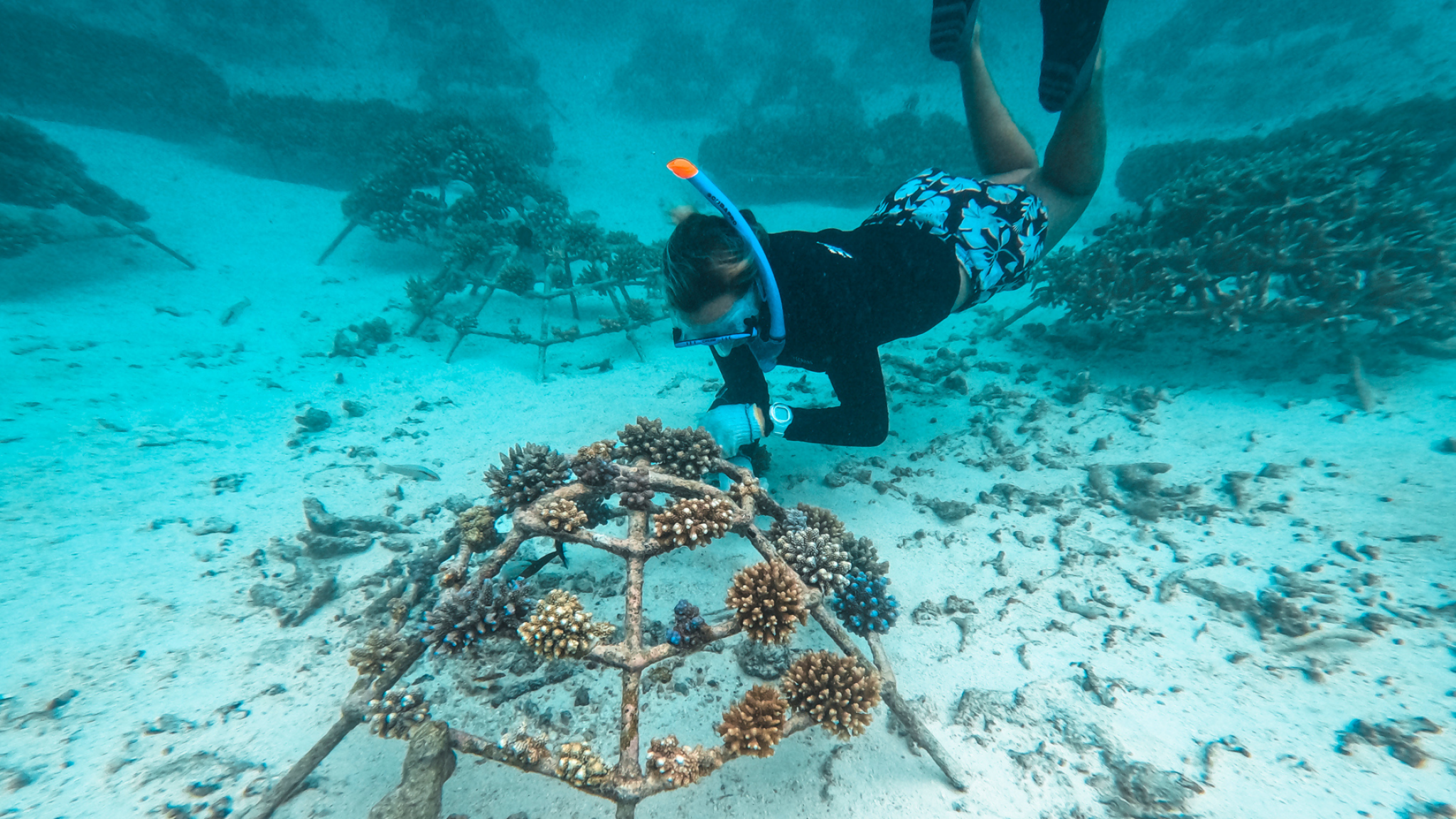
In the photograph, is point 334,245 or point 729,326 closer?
point 729,326

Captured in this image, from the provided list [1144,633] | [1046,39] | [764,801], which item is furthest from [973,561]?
[1046,39]

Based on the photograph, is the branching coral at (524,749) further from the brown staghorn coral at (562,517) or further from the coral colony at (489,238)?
the coral colony at (489,238)

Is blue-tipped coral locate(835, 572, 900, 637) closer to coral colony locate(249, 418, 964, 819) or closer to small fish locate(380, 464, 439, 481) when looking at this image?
coral colony locate(249, 418, 964, 819)

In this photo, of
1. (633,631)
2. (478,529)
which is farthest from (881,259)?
(478,529)

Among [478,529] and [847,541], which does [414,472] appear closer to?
[478,529]

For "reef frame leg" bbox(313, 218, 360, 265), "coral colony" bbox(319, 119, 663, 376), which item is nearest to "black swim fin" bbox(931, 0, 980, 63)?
"coral colony" bbox(319, 119, 663, 376)

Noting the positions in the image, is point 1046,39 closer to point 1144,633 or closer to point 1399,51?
point 1144,633

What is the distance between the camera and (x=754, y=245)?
301 cm

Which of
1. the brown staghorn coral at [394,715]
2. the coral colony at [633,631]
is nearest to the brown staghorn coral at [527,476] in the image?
the coral colony at [633,631]

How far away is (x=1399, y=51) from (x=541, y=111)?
33706 mm

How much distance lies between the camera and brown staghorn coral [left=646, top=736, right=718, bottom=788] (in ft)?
6.63

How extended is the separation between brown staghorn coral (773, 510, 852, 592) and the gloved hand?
97 cm

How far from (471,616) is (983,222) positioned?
15.3ft

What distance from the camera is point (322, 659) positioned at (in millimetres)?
2998
